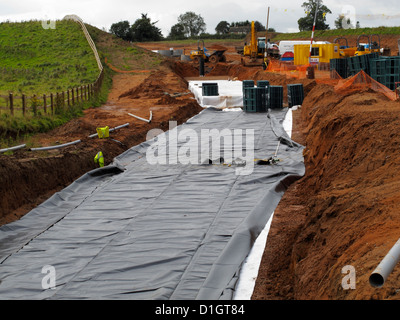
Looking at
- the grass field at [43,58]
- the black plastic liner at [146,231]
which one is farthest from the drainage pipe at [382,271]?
the grass field at [43,58]

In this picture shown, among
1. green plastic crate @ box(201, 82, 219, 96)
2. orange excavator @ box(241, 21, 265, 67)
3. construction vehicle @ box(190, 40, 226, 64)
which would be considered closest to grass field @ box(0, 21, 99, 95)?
green plastic crate @ box(201, 82, 219, 96)

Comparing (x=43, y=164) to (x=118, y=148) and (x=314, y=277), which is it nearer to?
(x=118, y=148)

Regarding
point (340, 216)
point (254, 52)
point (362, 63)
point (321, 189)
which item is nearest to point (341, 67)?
point (362, 63)

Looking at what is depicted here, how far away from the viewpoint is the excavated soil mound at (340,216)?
526 centimetres

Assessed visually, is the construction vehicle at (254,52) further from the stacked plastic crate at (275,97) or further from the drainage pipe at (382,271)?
the drainage pipe at (382,271)

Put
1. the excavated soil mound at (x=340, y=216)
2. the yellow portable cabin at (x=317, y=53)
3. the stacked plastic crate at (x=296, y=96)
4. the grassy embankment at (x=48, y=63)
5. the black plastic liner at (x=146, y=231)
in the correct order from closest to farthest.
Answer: the excavated soil mound at (x=340, y=216), the black plastic liner at (x=146, y=231), the grassy embankment at (x=48, y=63), the stacked plastic crate at (x=296, y=96), the yellow portable cabin at (x=317, y=53)

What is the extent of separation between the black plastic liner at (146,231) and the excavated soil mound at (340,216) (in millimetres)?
507

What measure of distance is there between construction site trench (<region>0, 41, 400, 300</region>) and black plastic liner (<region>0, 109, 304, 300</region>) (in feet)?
1.62

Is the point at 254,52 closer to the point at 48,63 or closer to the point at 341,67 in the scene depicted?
the point at 48,63

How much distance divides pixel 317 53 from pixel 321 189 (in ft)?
88.1

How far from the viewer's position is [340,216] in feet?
22.1

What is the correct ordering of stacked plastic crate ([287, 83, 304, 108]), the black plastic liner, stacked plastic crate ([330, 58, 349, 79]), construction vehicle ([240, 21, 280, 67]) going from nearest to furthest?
the black plastic liner → stacked plastic crate ([287, 83, 304, 108]) → stacked plastic crate ([330, 58, 349, 79]) → construction vehicle ([240, 21, 280, 67])

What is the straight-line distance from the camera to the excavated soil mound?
17.3 ft

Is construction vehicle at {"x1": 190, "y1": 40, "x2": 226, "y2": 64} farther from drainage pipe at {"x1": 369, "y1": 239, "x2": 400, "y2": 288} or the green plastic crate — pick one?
drainage pipe at {"x1": 369, "y1": 239, "x2": 400, "y2": 288}
